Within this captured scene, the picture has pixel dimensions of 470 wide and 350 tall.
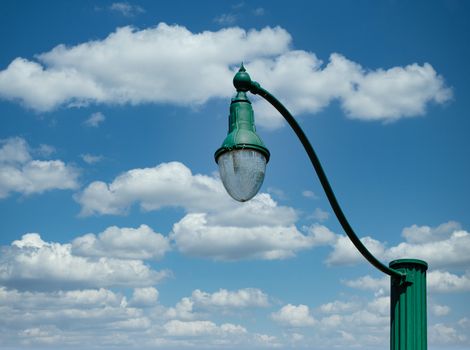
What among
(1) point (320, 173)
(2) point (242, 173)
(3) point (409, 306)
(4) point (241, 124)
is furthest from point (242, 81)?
(3) point (409, 306)

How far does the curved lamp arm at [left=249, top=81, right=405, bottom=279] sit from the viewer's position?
501 centimetres

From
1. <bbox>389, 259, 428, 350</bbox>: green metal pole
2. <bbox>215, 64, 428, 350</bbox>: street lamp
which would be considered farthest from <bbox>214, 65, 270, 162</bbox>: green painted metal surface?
<bbox>389, 259, 428, 350</bbox>: green metal pole

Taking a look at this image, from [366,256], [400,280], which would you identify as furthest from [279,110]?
[400,280]

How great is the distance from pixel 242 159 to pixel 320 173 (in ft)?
2.80

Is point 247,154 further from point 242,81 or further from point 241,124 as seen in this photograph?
point 242,81

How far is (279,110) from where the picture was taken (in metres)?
5.07

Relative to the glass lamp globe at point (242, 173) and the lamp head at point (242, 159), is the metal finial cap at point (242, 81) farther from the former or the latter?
the glass lamp globe at point (242, 173)

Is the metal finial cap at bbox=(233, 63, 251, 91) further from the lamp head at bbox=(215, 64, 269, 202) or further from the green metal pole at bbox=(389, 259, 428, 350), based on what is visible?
the green metal pole at bbox=(389, 259, 428, 350)

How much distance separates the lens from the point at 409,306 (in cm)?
643

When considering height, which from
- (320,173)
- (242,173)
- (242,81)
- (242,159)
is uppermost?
(242,81)

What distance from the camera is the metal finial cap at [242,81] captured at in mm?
4984

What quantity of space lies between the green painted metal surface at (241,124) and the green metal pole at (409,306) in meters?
2.36

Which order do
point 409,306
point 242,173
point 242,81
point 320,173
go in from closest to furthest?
point 242,173 → point 242,81 → point 320,173 → point 409,306

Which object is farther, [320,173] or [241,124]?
[320,173]
